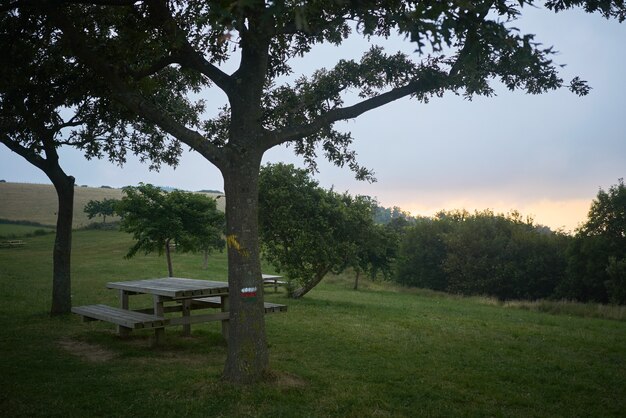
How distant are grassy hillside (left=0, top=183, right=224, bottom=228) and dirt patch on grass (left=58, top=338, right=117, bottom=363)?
5583cm

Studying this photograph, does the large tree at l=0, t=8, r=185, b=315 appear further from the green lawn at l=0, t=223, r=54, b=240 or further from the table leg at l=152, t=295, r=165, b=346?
the green lawn at l=0, t=223, r=54, b=240

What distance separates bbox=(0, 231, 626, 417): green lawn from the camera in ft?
21.4

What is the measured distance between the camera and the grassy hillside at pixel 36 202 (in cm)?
6992

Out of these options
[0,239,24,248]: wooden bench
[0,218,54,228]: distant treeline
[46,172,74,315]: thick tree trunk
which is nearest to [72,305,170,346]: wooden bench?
[46,172,74,315]: thick tree trunk

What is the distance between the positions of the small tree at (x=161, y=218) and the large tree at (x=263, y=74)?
1002cm

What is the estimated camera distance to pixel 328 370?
8.43 m

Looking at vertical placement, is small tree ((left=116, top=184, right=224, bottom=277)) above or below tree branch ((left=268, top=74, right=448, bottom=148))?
below

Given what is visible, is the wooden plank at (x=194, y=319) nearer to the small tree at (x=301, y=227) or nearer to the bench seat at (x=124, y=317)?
the bench seat at (x=124, y=317)

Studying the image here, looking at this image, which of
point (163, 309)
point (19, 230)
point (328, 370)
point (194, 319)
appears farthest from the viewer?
point (19, 230)

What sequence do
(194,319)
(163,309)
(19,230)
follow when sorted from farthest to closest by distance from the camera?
1. (19,230)
2. (163,309)
3. (194,319)

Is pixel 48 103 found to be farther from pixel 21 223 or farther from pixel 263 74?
pixel 21 223

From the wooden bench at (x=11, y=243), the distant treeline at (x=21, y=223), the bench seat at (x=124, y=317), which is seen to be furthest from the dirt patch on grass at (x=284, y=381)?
the distant treeline at (x=21, y=223)

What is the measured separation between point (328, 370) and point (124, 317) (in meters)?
3.91

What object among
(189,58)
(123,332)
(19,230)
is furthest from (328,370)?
(19,230)
